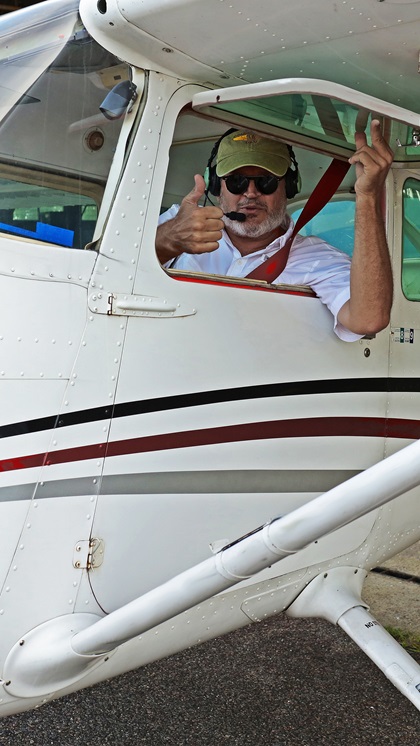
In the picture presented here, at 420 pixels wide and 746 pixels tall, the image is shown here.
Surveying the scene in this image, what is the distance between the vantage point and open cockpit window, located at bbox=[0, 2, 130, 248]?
83.7 inches

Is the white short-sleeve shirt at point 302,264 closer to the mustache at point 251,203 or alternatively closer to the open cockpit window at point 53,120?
the mustache at point 251,203

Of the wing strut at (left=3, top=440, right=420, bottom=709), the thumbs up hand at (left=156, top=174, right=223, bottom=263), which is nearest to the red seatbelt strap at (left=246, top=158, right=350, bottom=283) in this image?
the thumbs up hand at (left=156, top=174, right=223, bottom=263)

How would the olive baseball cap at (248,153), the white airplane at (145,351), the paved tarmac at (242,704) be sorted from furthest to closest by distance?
the paved tarmac at (242,704) < the olive baseball cap at (248,153) < the white airplane at (145,351)

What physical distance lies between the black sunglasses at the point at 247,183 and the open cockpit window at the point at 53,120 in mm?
593

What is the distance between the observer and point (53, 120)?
2168 millimetres

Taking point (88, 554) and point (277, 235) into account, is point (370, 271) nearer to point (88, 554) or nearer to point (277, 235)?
point (277, 235)

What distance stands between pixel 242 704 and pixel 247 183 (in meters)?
2.11

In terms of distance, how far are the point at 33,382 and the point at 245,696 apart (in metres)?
2.04

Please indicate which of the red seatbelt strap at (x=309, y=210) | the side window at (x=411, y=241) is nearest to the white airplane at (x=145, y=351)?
the red seatbelt strap at (x=309, y=210)

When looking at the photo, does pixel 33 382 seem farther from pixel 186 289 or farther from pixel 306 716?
pixel 306 716

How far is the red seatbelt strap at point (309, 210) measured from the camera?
8.75ft

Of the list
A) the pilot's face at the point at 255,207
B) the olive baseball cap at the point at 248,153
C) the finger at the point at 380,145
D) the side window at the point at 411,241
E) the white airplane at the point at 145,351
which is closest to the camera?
the white airplane at the point at 145,351

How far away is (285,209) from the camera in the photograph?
2.88 meters

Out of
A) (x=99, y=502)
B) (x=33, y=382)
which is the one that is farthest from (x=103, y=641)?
(x=33, y=382)
